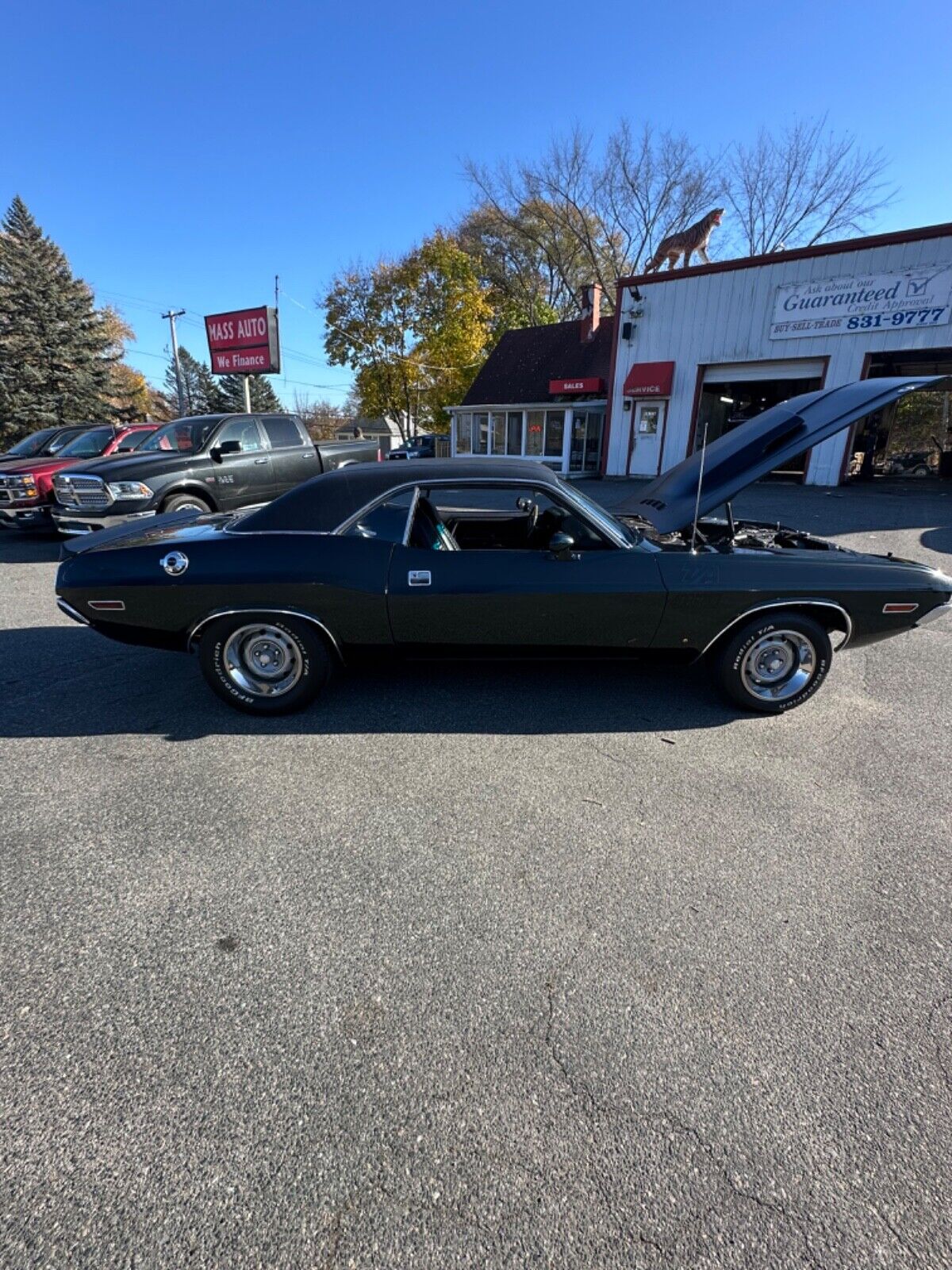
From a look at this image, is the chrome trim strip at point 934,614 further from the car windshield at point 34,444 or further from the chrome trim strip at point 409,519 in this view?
the car windshield at point 34,444

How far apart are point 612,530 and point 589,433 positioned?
21327 mm

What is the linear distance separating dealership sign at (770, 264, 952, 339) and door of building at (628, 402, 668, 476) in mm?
3868

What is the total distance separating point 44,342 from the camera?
30.3 meters

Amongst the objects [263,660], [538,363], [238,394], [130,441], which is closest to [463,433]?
[538,363]

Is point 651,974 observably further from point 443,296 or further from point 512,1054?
point 443,296

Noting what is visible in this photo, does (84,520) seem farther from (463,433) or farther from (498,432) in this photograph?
(463,433)

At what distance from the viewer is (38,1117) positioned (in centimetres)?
154

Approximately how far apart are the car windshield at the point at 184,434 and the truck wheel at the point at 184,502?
809mm

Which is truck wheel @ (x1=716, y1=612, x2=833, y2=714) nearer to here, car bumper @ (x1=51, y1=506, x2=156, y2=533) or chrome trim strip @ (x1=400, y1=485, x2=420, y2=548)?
chrome trim strip @ (x1=400, y1=485, x2=420, y2=548)

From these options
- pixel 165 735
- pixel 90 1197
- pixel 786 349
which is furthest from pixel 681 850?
pixel 786 349

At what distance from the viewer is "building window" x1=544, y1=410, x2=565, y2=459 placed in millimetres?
23375

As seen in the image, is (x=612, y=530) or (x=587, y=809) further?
(x=612, y=530)

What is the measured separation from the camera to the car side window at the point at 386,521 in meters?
3.51

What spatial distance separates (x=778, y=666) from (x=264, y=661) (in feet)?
10.3
